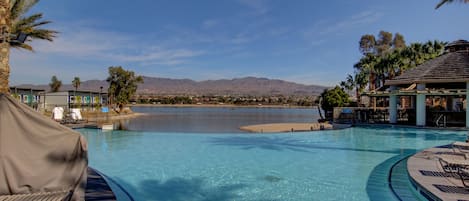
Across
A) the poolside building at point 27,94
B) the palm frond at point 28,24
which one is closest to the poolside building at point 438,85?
the palm frond at point 28,24

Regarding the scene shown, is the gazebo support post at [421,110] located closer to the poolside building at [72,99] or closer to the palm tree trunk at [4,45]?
the palm tree trunk at [4,45]

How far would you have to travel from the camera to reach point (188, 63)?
5900 cm

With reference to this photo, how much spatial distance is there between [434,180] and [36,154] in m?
6.23

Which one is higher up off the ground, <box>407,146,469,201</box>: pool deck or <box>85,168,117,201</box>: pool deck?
<box>407,146,469,201</box>: pool deck

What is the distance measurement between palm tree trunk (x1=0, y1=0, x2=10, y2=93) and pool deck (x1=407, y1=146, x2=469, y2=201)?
6841mm

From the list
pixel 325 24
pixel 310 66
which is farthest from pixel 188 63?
pixel 325 24

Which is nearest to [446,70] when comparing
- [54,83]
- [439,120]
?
[439,120]

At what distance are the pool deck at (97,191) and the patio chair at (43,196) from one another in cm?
109

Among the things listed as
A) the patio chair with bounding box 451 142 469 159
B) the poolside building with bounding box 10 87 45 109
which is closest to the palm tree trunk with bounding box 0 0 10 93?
the patio chair with bounding box 451 142 469 159

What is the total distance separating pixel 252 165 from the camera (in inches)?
344

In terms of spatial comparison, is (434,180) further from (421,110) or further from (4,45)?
(421,110)

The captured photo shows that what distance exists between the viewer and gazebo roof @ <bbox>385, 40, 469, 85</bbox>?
Answer: 668 inches

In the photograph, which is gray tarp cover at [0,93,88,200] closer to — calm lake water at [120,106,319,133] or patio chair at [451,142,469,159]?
patio chair at [451,142,469,159]

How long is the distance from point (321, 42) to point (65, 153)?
96.7 feet
